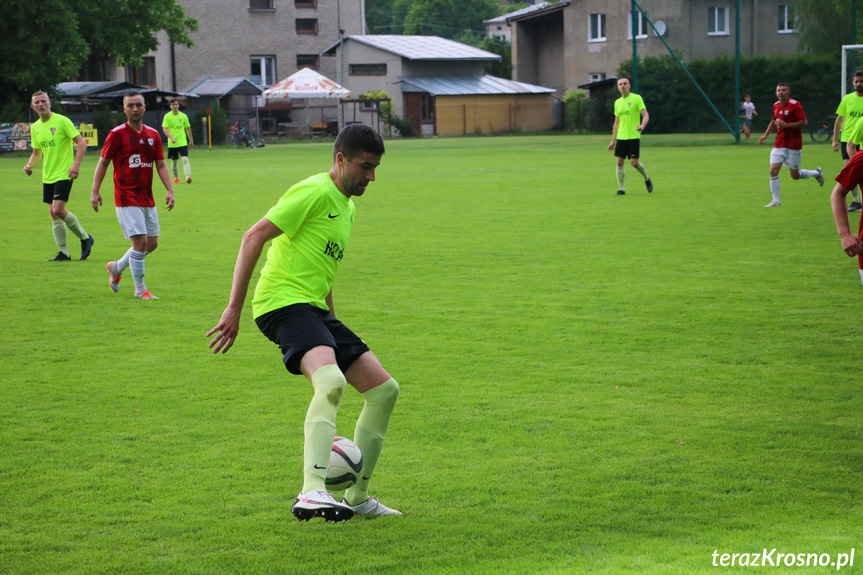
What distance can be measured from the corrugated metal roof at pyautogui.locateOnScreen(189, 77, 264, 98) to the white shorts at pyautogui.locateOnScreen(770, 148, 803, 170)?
46.7m

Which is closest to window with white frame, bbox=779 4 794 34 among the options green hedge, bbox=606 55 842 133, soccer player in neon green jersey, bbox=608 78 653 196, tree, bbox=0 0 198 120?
green hedge, bbox=606 55 842 133

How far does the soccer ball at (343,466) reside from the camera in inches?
183

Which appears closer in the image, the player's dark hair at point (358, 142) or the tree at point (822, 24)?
the player's dark hair at point (358, 142)

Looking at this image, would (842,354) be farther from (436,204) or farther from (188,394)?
(436,204)

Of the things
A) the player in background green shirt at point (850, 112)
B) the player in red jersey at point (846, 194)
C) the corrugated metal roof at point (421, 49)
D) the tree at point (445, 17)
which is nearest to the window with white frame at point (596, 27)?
the corrugated metal roof at point (421, 49)

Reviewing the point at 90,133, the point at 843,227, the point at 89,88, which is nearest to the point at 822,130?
the point at 90,133

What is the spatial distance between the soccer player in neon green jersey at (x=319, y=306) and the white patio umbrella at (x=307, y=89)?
48.8m

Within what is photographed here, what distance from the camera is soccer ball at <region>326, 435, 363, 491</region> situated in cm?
464

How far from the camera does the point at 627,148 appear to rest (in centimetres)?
2061

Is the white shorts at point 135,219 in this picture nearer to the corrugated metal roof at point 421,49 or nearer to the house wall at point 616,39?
the house wall at point 616,39

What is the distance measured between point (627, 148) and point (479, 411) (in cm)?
1508

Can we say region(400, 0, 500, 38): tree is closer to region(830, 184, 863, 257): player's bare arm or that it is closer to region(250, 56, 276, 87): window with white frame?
region(250, 56, 276, 87): window with white frame

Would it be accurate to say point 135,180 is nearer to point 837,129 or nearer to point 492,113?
point 837,129

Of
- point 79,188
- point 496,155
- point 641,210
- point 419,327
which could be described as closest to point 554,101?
point 496,155
